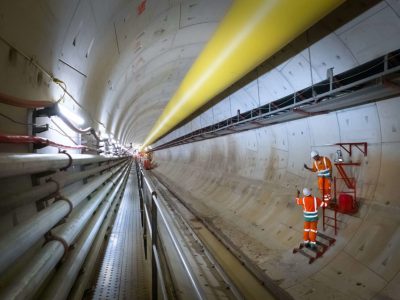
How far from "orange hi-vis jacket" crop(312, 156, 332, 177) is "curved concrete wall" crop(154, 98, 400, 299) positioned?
0.26m

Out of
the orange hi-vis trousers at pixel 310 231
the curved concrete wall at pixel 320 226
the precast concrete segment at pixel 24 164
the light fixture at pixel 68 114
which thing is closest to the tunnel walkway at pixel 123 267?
the precast concrete segment at pixel 24 164

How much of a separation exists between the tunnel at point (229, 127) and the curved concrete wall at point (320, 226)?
3 cm

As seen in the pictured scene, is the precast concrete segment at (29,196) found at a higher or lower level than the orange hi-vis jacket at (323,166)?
higher

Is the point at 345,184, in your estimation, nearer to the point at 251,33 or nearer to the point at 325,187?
the point at 325,187

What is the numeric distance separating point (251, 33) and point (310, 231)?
12.0 ft

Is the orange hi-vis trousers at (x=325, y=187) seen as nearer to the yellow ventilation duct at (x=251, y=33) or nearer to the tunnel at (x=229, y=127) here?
the tunnel at (x=229, y=127)

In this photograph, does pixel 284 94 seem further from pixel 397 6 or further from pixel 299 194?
pixel 397 6

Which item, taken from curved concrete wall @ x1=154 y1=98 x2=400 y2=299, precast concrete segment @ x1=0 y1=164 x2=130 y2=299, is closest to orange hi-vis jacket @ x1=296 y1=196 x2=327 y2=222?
curved concrete wall @ x1=154 y1=98 x2=400 y2=299

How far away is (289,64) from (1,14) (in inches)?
177

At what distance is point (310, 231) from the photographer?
5152 millimetres

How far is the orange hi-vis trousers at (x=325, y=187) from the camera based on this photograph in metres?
5.36

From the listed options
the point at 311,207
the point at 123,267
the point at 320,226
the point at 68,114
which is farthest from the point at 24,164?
the point at 320,226

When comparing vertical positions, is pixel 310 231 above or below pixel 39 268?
below

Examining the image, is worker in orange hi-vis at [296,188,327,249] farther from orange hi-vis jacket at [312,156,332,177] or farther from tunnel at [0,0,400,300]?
orange hi-vis jacket at [312,156,332,177]
